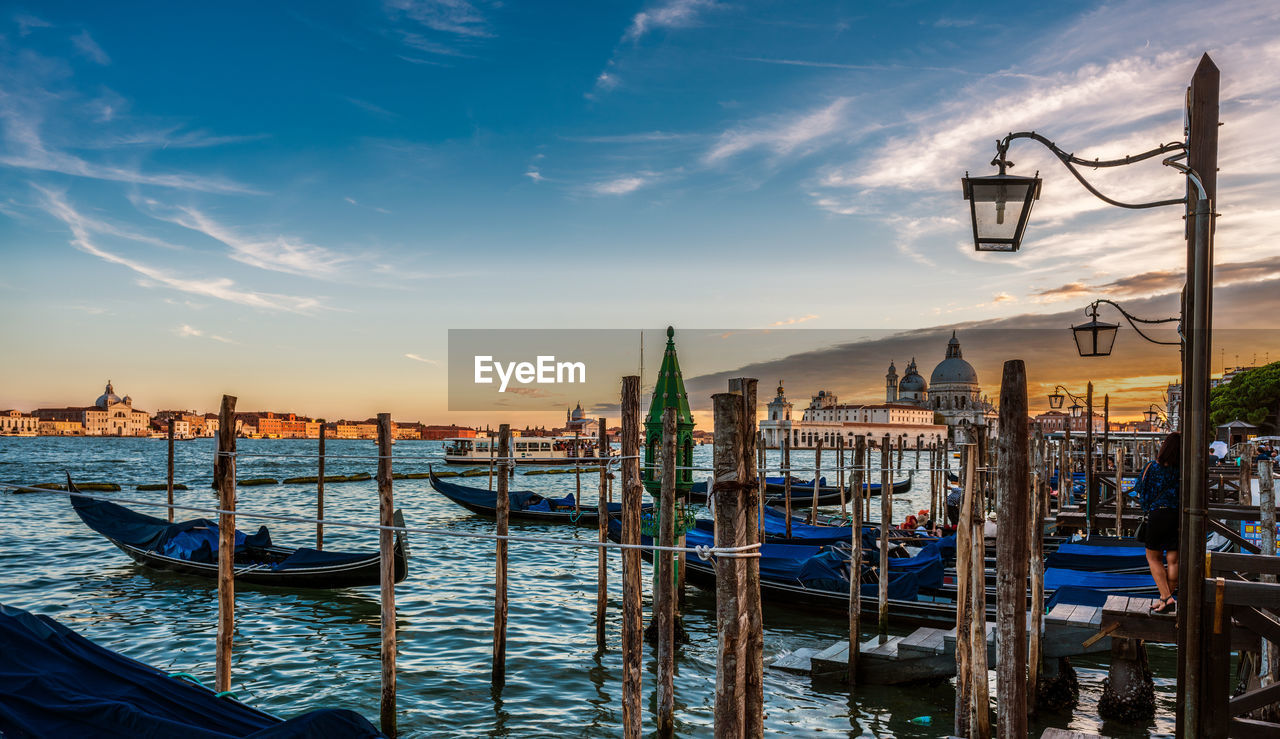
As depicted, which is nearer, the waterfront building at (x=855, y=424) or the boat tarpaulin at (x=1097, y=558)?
the boat tarpaulin at (x=1097, y=558)

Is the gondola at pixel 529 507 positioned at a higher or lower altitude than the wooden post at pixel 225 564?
lower

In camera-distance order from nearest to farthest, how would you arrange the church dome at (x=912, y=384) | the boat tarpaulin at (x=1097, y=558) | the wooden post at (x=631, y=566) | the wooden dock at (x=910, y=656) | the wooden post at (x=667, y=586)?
the wooden post at (x=631, y=566) < the wooden post at (x=667, y=586) < the wooden dock at (x=910, y=656) < the boat tarpaulin at (x=1097, y=558) < the church dome at (x=912, y=384)

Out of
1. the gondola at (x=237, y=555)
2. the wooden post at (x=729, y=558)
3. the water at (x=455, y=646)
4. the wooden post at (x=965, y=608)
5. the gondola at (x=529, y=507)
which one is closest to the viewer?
the wooden post at (x=729, y=558)

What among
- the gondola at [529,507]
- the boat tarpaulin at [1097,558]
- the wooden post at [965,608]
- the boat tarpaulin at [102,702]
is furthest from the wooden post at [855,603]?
the gondola at [529,507]

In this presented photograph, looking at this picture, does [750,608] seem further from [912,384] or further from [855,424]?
[912,384]

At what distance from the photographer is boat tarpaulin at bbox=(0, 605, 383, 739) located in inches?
128

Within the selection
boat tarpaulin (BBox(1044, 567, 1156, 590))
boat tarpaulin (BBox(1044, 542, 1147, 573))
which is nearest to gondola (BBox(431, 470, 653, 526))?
boat tarpaulin (BBox(1044, 542, 1147, 573))

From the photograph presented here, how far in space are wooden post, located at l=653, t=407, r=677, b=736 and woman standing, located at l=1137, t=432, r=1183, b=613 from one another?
2597 mm

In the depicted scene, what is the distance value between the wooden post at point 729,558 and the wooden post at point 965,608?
270cm

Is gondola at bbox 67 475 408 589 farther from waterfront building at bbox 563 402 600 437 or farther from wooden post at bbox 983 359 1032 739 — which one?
waterfront building at bbox 563 402 600 437

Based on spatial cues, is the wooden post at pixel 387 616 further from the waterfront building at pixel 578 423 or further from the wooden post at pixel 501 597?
the waterfront building at pixel 578 423

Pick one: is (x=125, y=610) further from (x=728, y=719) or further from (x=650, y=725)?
(x=728, y=719)

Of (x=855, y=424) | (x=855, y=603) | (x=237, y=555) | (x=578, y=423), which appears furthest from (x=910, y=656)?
(x=855, y=424)

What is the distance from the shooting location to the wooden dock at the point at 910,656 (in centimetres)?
567
